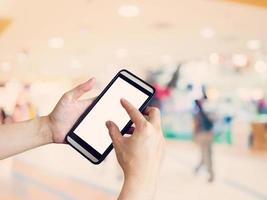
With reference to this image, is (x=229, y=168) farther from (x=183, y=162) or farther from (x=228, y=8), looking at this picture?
(x=228, y=8)

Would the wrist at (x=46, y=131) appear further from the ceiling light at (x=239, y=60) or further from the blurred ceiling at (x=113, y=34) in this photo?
the ceiling light at (x=239, y=60)

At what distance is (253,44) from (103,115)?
82.3 inches

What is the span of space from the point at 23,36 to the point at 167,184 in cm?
103

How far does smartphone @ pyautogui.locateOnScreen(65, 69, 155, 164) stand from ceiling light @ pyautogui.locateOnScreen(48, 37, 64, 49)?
4.40ft

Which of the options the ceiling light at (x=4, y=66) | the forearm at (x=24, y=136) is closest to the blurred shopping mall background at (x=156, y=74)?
the ceiling light at (x=4, y=66)

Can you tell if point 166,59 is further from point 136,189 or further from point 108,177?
point 136,189

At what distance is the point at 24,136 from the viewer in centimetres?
75

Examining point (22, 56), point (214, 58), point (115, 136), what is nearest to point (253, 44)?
point (214, 58)

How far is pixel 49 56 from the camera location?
2023 mm

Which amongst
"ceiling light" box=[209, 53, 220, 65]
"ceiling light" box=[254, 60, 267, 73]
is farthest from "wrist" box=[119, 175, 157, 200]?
"ceiling light" box=[254, 60, 267, 73]

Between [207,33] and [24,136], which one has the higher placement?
[24,136]

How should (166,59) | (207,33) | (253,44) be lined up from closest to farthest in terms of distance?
(166,59) → (207,33) → (253,44)

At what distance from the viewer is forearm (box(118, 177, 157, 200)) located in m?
0.49

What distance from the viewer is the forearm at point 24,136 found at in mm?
746
